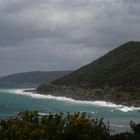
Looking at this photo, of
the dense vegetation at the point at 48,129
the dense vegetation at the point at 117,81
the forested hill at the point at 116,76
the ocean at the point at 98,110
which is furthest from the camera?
the forested hill at the point at 116,76

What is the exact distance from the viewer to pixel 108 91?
150 meters

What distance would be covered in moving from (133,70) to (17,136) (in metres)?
143

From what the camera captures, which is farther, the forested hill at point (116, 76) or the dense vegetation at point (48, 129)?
the forested hill at point (116, 76)

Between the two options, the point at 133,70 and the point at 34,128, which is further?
the point at 133,70

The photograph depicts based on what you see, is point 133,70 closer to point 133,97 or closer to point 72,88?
point 72,88

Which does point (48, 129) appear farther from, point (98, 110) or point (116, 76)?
point (116, 76)

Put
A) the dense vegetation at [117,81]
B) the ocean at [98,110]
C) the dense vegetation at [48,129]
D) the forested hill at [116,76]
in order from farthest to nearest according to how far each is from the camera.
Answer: the forested hill at [116,76]
the dense vegetation at [117,81]
the ocean at [98,110]
the dense vegetation at [48,129]

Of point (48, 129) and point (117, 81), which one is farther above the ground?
point (117, 81)

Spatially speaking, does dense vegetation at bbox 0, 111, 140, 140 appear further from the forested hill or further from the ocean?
the forested hill

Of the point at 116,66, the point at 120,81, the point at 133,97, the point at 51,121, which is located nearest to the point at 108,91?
the point at 120,81

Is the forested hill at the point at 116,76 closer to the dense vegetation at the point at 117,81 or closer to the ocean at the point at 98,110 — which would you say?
the dense vegetation at the point at 117,81

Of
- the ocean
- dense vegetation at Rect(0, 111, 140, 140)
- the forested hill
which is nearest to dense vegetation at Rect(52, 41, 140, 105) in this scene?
the forested hill

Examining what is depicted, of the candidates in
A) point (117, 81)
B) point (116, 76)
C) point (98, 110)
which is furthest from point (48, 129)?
point (116, 76)

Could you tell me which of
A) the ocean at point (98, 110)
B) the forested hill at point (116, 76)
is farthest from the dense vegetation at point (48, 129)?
the forested hill at point (116, 76)
